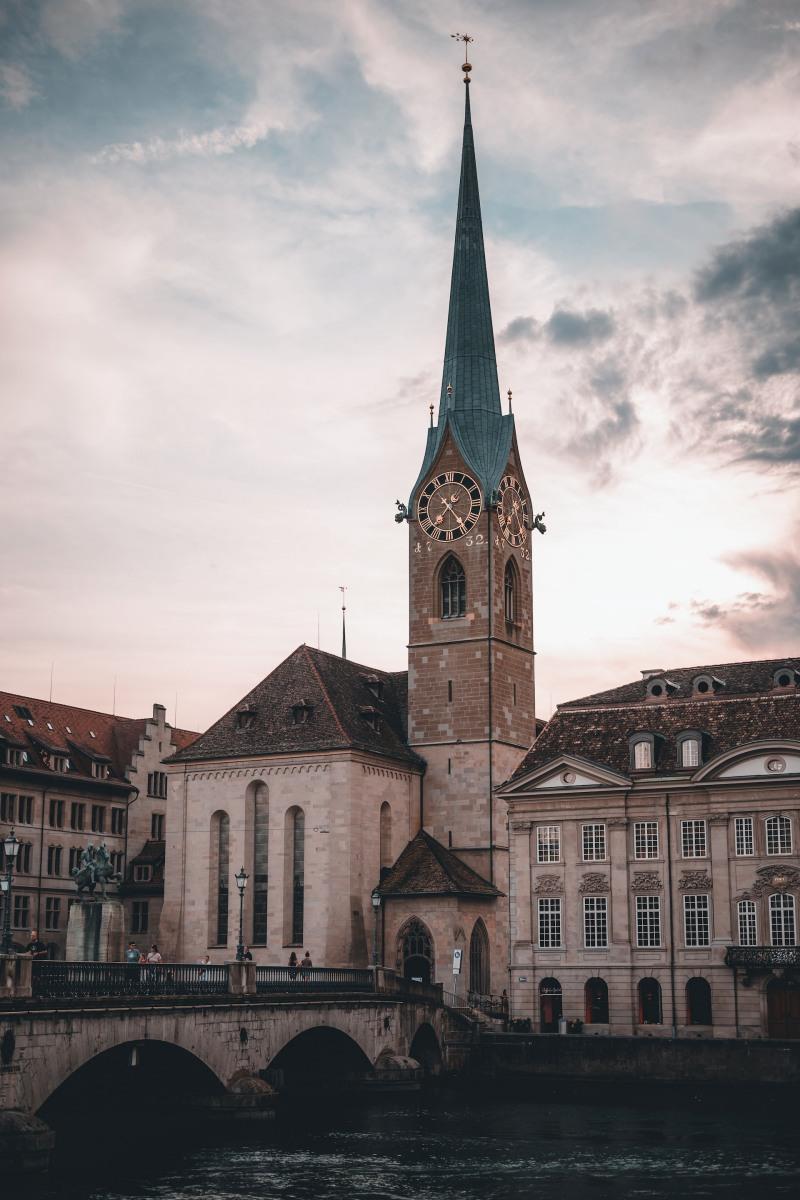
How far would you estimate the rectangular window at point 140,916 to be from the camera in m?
79.7

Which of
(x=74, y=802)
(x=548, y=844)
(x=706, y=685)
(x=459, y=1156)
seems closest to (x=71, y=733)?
(x=74, y=802)

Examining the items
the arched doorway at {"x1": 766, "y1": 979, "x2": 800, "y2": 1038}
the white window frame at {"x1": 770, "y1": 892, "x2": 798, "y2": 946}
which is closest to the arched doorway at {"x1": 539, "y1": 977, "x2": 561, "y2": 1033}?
the arched doorway at {"x1": 766, "y1": 979, "x2": 800, "y2": 1038}

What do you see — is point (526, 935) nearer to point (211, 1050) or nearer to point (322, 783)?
point (322, 783)

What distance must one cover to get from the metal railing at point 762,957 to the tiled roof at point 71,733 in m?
Answer: 34.2

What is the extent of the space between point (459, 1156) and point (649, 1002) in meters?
25.0

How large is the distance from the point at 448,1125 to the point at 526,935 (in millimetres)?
20331

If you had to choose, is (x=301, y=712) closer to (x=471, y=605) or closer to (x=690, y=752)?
(x=471, y=605)

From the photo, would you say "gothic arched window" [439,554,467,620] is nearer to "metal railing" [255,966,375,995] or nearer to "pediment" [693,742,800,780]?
"pediment" [693,742,800,780]

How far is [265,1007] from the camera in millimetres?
46875

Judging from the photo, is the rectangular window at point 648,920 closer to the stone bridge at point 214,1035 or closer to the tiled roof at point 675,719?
the tiled roof at point 675,719

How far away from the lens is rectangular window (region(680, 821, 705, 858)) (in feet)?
206

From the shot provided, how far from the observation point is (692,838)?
6312cm

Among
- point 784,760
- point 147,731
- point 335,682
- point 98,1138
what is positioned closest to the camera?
point 98,1138

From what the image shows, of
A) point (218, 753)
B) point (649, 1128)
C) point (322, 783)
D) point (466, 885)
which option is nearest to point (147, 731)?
point (218, 753)
